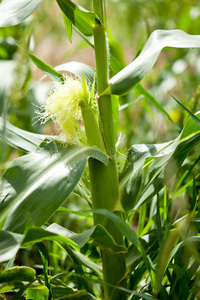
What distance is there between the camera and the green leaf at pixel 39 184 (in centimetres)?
42

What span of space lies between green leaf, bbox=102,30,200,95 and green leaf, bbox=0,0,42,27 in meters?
0.14

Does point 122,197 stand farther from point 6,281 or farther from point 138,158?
point 6,281

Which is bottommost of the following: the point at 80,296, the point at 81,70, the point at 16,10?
the point at 80,296

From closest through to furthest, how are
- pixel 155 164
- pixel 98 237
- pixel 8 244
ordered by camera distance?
pixel 8 244 < pixel 98 237 < pixel 155 164

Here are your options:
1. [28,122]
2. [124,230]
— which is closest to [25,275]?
[124,230]

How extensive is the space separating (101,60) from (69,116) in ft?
0.30

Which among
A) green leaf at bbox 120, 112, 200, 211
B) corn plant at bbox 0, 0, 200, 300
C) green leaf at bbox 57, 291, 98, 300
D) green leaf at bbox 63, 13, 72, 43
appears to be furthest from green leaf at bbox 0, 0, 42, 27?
green leaf at bbox 57, 291, 98, 300

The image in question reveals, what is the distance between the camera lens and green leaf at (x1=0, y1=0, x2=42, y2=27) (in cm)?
47

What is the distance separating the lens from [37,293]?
51 centimetres

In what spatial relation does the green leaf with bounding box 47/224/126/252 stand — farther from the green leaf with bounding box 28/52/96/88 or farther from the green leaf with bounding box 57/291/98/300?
the green leaf with bounding box 28/52/96/88

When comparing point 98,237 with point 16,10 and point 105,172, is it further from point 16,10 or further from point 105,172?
point 16,10

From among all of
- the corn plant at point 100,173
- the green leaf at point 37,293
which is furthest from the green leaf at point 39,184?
the green leaf at point 37,293

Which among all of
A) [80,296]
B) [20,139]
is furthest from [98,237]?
[20,139]

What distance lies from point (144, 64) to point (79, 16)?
116mm
